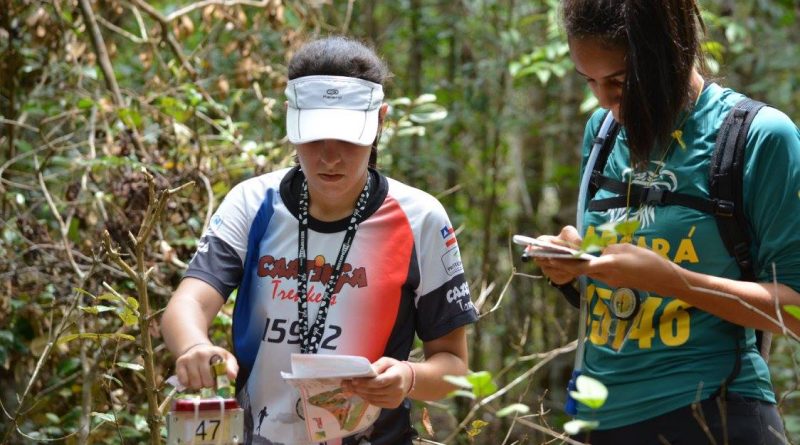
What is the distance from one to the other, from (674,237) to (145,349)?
1257mm

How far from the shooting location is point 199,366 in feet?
6.91

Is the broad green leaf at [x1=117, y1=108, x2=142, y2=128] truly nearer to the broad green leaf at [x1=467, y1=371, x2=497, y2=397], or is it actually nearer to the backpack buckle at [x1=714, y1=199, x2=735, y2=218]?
the backpack buckle at [x1=714, y1=199, x2=735, y2=218]

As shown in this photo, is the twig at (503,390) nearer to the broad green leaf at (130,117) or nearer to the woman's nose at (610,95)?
the woman's nose at (610,95)

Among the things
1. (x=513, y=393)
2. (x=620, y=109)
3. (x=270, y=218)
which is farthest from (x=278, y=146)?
(x=513, y=393)

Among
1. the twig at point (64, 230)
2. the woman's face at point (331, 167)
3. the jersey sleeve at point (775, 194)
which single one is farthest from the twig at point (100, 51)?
the jersey sleeve at point (775, 194)

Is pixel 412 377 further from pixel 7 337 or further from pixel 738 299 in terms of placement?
pixel 7 337

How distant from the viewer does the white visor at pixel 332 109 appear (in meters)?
2.39

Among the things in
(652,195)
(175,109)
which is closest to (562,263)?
(652,195)

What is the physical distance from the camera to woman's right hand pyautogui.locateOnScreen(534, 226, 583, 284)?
2.16 meters

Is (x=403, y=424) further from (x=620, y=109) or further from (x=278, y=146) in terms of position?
(x=278, y=146)

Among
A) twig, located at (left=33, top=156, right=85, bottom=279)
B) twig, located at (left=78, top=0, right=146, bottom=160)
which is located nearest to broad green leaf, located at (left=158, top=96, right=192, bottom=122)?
twig, located at (left=78, top=0, right=146, bottom=160)

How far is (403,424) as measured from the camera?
2.37 metres

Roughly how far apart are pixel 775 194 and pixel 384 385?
888mm

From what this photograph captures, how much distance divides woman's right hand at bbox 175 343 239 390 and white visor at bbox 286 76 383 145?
55 cm
